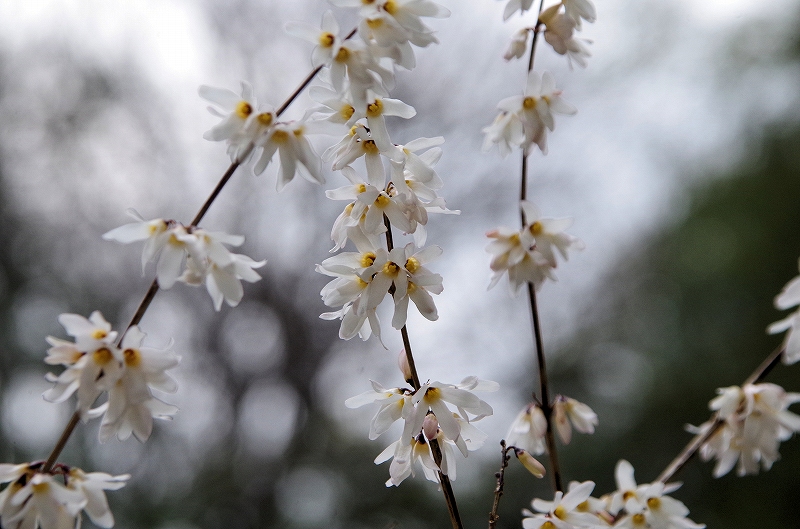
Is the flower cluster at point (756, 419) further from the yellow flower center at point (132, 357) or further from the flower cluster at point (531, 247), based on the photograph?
the yellow flower center at point (132, 357)

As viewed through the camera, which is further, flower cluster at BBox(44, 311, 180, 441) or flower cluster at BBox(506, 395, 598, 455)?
flower cluster at BBox(506, 395, 598, 455)

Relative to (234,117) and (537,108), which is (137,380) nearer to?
(234,117)

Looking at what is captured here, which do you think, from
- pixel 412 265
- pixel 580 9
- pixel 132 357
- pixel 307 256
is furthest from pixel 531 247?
pixel 307 256

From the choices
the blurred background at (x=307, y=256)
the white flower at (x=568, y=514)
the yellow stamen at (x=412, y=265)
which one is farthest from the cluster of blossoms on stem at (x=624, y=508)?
the blurred background at (x=307, y=256)

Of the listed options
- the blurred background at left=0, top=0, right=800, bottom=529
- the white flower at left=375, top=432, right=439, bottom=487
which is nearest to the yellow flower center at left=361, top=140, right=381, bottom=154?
the white flower at left=375, top=432, right=439, bottom=487

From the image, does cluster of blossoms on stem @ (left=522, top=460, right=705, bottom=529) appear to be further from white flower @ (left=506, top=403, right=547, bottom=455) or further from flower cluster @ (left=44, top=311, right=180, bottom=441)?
flower cluster @ (left=44, top=311, right=180, bottom=441)
